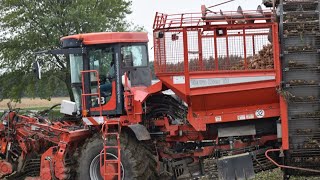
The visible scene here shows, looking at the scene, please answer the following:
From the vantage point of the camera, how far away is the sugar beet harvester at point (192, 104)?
927cm

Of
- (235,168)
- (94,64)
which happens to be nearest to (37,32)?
(94,64)

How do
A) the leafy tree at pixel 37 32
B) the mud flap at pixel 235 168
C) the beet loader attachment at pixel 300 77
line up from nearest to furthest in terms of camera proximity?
the beet loader attachment at pixel 300 77 < the mud flap at pixel 235 168 < the leafy tree at pixel 37 32

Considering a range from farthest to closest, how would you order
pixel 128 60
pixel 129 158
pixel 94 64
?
1. pixel 94 64
2. pixel 128 60
3. pixel 129 158

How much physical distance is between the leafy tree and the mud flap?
82.2ft

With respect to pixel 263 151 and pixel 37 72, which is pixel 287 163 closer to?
pixel 263 151

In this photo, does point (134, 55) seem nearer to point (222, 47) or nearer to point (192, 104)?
point (192, 104)

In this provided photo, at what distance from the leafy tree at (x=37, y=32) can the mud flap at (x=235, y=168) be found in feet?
82.2

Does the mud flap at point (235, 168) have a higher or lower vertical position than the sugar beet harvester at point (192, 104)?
lower

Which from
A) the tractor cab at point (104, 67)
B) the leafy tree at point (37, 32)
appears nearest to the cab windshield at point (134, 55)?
the tractor cab at point (104, 67)

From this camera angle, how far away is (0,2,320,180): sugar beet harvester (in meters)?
9.27

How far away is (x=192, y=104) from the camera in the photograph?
9.78m

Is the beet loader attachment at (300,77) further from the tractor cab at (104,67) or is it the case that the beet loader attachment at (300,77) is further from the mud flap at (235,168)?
the tractor cab at (104,67)

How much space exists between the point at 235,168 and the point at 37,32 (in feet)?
90.2

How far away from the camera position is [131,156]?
33.8ft
